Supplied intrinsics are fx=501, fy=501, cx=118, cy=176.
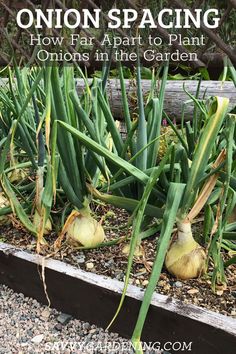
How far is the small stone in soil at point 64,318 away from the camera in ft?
3.56

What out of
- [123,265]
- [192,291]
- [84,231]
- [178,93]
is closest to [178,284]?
[192,291]

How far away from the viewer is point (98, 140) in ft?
3.25

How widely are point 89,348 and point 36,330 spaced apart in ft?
0.44

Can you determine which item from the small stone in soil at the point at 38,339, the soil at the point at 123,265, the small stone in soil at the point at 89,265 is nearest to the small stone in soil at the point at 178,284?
the soil at the point at 123,265

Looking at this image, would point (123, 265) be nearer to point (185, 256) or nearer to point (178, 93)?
point (185, 256)

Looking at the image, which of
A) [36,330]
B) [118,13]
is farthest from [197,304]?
[118,13]

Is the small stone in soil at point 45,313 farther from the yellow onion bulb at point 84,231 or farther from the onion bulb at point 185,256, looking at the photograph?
the onion bulb at point 185,256

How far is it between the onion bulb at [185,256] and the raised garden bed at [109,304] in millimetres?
74

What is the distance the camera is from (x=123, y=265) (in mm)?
1081

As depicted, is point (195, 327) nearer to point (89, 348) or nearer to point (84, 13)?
point (89, 348)

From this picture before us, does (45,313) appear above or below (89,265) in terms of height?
below

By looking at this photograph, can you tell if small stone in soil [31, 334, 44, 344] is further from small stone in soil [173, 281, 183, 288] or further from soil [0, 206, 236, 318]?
small stone in soil [173, 281, 183, 288]

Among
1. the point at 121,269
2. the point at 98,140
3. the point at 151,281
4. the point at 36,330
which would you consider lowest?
the point at 36,330

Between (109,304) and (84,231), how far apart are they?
0.18 metres
